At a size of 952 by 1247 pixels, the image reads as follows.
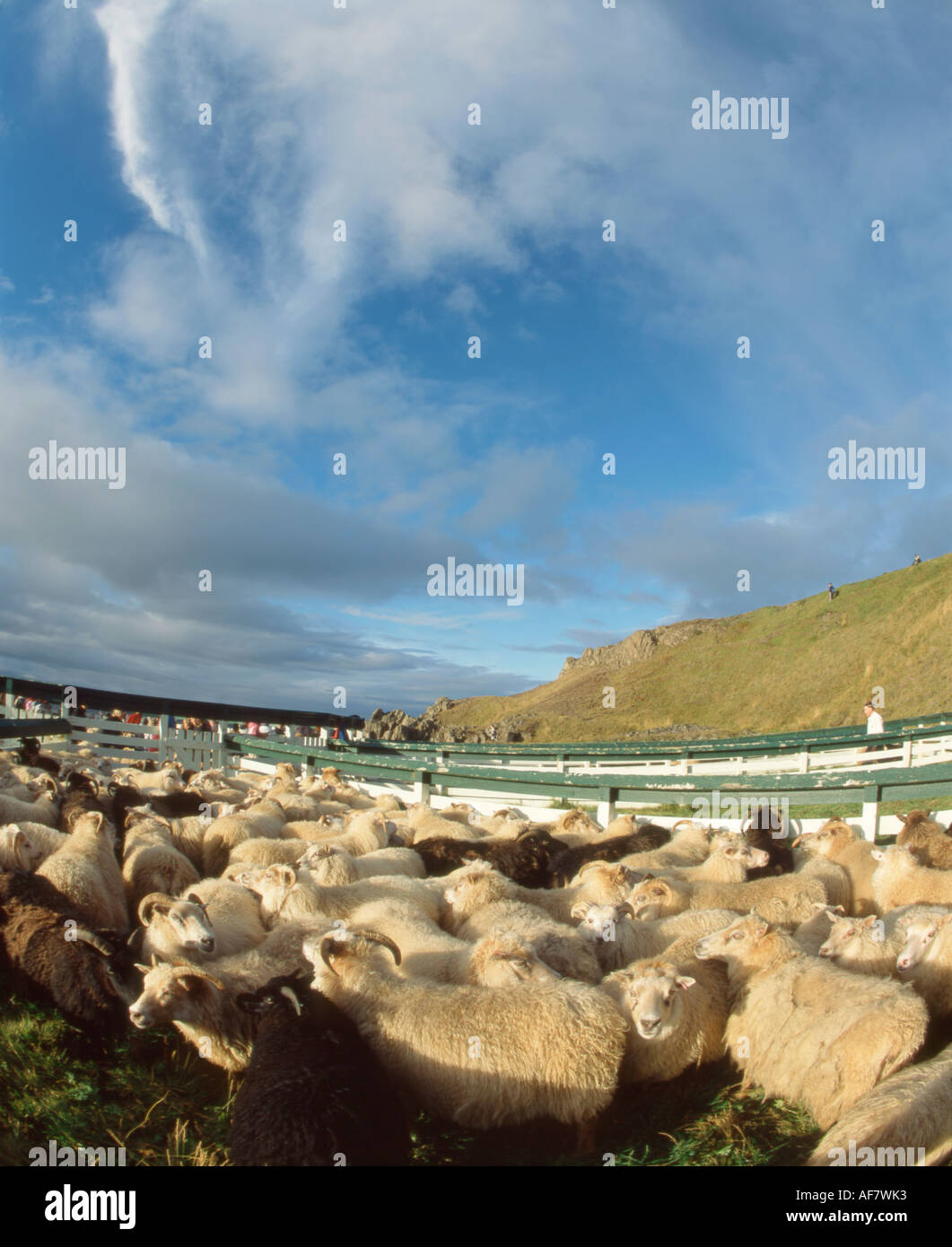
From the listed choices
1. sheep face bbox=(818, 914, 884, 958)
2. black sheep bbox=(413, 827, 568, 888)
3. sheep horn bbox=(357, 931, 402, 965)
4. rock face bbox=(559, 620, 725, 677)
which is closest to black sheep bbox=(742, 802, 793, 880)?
black sheep bbox=(413, 827, 568, 888)

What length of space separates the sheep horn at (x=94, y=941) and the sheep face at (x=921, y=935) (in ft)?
16.6

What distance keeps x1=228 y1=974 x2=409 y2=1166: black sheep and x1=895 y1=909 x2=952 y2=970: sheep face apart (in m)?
3.22

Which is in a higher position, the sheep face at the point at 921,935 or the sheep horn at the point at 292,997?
the sheep face at the point at 921,935

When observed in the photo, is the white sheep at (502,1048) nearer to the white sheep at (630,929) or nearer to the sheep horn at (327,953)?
the sheep horn at (327,953)

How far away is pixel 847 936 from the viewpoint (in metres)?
5.19

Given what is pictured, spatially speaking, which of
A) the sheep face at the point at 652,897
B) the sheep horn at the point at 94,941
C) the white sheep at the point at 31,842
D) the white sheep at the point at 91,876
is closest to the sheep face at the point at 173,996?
the sheep horn at the point at 94,941

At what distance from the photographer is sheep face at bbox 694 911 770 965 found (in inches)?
206

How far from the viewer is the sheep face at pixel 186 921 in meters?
5.20

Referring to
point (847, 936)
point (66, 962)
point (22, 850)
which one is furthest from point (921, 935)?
point (22, 850)

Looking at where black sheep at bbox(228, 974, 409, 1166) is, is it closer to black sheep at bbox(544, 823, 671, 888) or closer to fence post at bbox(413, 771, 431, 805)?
black sheep at bbox(544, 823, 671, 888)

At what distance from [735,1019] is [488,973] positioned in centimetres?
158

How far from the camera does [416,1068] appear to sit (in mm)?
4168

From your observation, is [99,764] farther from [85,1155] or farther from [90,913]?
[85,1155]

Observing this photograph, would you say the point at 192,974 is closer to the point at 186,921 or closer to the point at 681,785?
the point at 186,921
